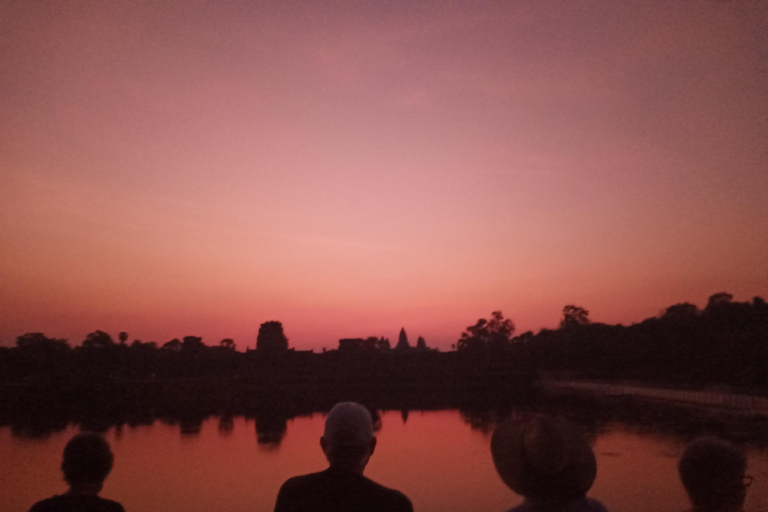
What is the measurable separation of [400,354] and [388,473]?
217 ft

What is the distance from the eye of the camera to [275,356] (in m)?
92.6

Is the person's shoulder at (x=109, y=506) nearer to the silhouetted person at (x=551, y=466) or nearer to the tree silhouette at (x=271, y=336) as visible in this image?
the silhouetted person at (x=551, y=466)

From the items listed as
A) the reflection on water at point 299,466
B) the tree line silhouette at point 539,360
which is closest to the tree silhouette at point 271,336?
the tree line silhouette at point 539,360

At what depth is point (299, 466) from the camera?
21.9m

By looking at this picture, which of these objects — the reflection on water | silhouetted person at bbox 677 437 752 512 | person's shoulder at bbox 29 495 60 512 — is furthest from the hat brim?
the reflection on water

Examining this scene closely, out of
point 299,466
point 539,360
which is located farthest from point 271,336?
point 299,466

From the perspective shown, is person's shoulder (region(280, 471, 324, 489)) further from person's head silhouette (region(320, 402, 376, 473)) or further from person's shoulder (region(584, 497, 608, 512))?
person's shoulder (region(584, 497, 608, 512))

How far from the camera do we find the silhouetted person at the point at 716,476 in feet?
7.15

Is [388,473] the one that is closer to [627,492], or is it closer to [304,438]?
[627,492]

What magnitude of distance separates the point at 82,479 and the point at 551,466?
2.13 meters

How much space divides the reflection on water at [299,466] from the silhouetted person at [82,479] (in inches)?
525

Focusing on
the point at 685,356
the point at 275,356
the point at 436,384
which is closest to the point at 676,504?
the point at 685,356

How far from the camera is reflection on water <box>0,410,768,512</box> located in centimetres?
1612

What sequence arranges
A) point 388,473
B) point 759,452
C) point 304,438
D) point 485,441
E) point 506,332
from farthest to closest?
point 506,332, point 304,438, point 485,441, point 759,452, point 388,473
